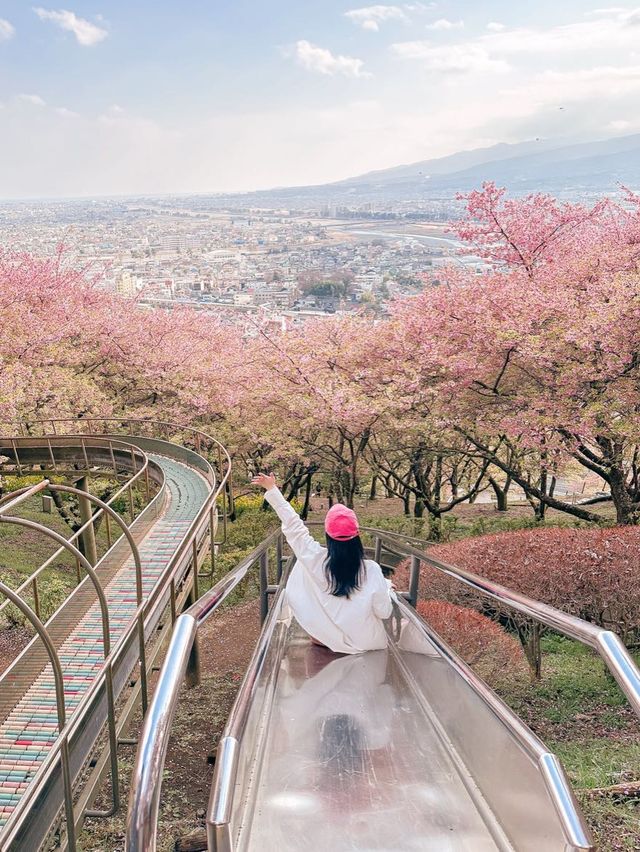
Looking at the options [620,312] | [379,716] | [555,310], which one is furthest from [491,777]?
[555,310]

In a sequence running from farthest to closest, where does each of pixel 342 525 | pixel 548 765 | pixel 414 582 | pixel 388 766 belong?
pixel 414 582 → pixel 342 525 → pixel 388 766 → pixel 548 765

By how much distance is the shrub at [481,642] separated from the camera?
6570mm

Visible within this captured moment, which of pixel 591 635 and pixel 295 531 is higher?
pixel 591 635

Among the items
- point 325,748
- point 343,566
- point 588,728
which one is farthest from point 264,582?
point 588,728

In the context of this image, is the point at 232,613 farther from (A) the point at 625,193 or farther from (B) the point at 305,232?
(B) the point at 305,232

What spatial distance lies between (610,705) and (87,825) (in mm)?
5103

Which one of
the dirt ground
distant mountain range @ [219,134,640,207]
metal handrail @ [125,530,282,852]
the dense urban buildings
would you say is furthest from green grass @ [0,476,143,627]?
distant mountain range @ [219,134,640,207]

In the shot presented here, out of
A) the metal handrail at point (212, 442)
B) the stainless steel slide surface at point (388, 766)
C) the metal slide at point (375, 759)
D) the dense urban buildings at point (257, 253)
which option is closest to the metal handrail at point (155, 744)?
the metal slide at point (375, 759)

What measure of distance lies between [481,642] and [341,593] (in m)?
3.53

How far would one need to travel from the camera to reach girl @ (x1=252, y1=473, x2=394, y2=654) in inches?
148

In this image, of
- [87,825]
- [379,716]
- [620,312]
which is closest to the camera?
[379,716]

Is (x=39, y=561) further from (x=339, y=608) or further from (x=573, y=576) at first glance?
(x=339, y=608)

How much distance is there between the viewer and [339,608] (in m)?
3.82

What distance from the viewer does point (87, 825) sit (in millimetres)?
4527
